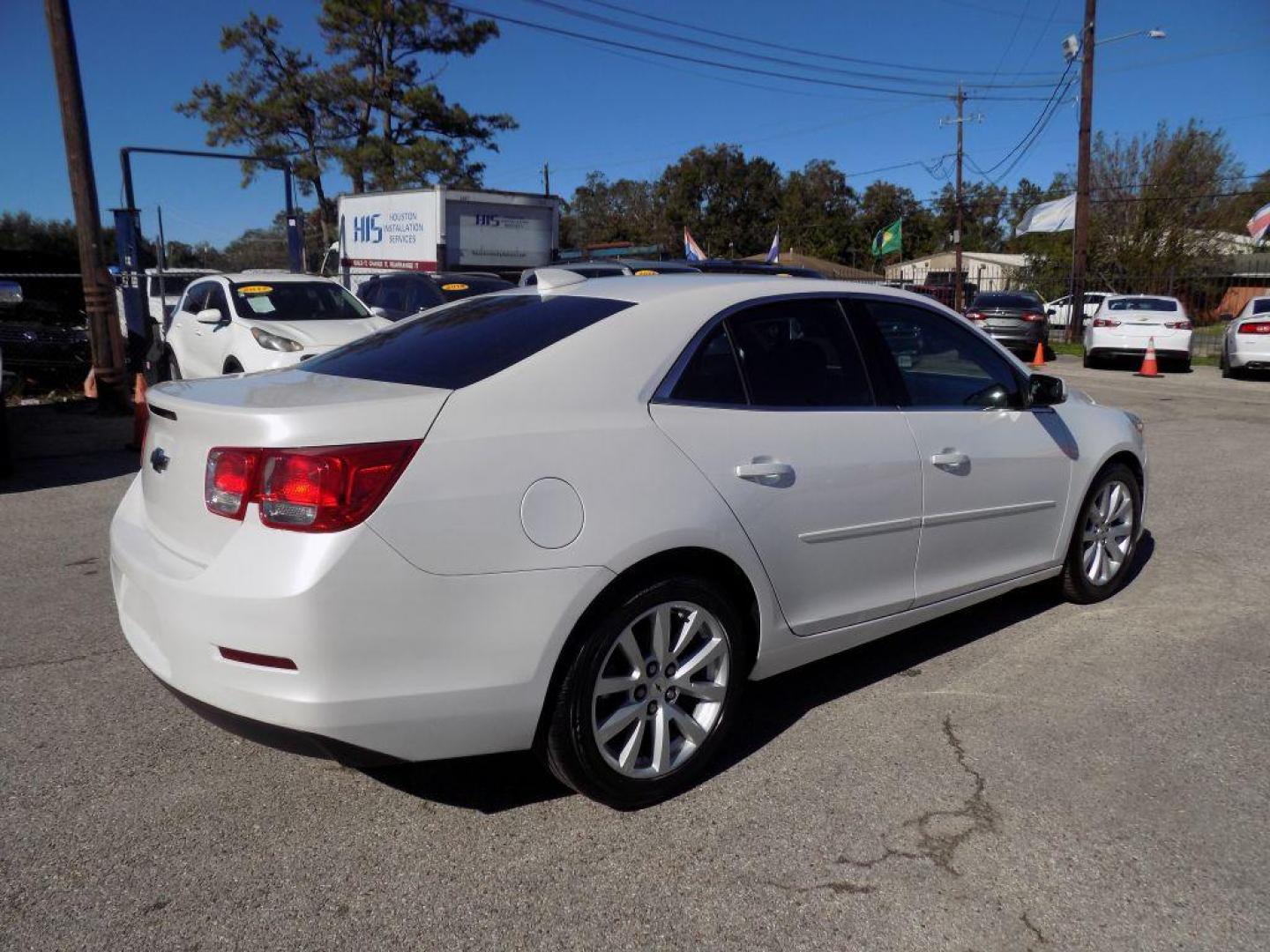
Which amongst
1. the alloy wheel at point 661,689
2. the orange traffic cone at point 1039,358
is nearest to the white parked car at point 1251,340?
the orange traffic cone at point 1039,358

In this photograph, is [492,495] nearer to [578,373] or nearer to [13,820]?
[578,373]

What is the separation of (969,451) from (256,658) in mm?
2789

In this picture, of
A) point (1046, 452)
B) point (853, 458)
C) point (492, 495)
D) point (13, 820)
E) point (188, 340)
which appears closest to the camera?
point (492, 495)

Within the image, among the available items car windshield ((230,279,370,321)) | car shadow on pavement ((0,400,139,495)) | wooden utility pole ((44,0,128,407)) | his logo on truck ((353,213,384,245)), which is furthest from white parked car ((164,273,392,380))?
his logo on truck ((353,213,384,245))

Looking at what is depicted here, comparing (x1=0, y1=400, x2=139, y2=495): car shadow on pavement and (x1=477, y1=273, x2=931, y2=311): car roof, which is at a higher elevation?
(x1=477, y1=273, x2=931, y2=311): car roof

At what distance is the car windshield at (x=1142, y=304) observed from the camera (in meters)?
19.2

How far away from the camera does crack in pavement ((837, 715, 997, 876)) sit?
287 cm

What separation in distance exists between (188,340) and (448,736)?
32.5ft

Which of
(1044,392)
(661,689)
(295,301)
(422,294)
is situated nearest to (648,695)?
(661,689)

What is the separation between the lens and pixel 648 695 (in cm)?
311

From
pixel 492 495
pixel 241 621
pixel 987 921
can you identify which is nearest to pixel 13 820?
pixel 241 621

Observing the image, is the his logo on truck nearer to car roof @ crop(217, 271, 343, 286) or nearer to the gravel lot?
car roof @ crop(217, 271, 343, 286)

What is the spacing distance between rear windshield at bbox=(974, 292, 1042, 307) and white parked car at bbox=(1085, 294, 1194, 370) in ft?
6.56

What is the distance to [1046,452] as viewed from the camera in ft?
14.8
